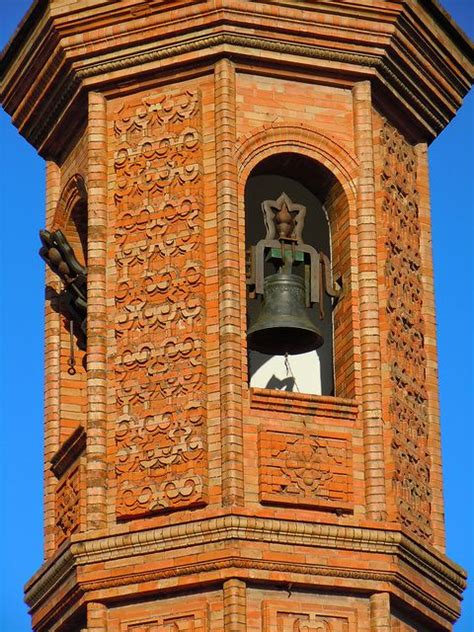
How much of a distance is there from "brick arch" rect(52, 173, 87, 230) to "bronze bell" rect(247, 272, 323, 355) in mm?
2295

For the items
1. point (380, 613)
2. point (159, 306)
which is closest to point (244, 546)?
point (380, 613)

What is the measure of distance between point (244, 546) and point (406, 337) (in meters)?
3.37

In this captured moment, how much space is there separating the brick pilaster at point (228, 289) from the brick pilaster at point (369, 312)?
1.34 meters

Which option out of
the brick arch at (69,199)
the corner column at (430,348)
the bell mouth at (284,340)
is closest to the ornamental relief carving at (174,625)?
the corner column at (430,348)

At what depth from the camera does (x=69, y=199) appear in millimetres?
Result: 32906

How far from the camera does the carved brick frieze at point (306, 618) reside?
29.5 metres

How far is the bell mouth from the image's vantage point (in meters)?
31.5

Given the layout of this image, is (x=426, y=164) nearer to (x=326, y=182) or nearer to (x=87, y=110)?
(x=326, y=182)

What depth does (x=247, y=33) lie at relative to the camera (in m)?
31.6

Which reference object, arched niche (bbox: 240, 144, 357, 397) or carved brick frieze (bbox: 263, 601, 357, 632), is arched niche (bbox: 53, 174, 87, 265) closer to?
arched niche (bbox: 240, 144, 357, 397)

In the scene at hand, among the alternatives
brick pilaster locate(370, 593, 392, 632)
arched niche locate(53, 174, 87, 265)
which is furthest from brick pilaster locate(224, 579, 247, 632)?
arched niche locate(53, 174, 87, 265)

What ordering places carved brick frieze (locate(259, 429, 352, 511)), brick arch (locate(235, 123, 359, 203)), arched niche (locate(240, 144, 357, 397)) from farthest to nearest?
brick arch (locate(235, 123, 359, 203))
arched niche (locate(240, 144, 357, 397))
carved brick frieze (locate(259, 429, 352, 511))

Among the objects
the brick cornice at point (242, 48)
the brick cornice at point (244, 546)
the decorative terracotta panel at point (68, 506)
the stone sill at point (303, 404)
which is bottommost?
the brick cornice at point (244, 546)

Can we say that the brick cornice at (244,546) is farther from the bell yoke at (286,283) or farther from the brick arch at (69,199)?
the brick arch at (69,199)
